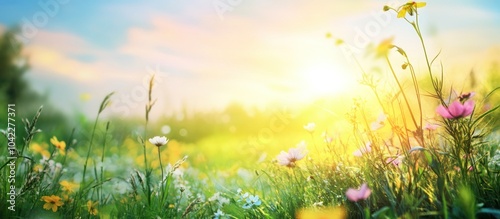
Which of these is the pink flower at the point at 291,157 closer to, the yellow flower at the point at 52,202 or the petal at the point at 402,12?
the petal at the point at 402,12

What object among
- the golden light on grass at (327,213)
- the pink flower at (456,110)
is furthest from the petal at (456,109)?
the golden light on grass at (327,213)

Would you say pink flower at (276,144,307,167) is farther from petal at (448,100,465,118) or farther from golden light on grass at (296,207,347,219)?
petal at (448,100,465,118)

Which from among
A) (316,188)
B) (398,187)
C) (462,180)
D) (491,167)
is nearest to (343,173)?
(316,188)

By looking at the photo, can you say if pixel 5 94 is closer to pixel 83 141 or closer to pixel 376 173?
pixel 83 141

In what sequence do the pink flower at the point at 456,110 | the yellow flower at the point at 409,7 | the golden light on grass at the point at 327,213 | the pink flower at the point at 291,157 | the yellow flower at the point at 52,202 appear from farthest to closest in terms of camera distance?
the yellow flower at the point at 52,202 → the pink flower at the point at 291,157 → the golden light on grass at the point at 327,213 → the yellow flower at the point at 409,7 → the pink flower at the point at 456,110

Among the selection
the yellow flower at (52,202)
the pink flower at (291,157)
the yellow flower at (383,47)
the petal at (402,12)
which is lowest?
the yellow flower at (52,202)

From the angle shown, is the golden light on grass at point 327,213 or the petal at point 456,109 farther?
the golden light on grass at point 327,213

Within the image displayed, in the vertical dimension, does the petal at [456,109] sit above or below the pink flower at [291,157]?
below

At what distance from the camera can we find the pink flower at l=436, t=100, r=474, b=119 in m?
1.90

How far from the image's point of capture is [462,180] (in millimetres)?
2090

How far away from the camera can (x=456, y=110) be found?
1.92 meters

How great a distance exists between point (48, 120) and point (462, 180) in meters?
8.83

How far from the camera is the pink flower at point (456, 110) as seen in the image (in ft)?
6.24

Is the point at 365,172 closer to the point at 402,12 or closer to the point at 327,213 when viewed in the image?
the point at 327,213
